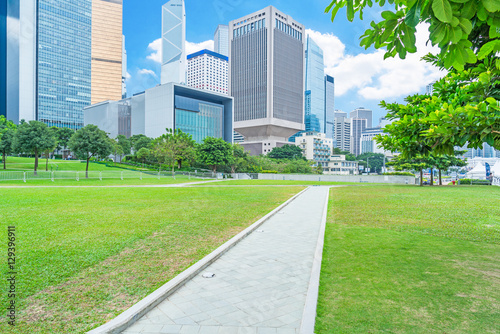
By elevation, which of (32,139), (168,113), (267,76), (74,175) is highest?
(267,76)

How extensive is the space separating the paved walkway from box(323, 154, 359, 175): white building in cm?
9157

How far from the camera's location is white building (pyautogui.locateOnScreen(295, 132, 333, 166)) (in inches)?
3765

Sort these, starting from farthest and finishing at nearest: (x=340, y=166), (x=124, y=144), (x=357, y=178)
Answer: (x=340, y=166), (x=124, y=144), (x=357, y=178)

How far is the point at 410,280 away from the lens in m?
4.38

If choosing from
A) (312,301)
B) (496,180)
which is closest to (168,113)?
(496,180)

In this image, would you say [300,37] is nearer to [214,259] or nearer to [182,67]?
[182,67]

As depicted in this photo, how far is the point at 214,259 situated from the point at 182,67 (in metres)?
125

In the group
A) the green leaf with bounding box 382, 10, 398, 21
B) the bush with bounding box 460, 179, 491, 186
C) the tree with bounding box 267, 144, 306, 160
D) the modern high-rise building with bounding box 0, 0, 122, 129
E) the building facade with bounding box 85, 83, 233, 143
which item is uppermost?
the modern high-rise building with bounding box 0, 0, 122, 129

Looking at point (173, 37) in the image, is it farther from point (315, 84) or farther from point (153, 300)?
point (153, 300)

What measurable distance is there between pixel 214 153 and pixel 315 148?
57296mm

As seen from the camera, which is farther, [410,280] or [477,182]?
[477,182]

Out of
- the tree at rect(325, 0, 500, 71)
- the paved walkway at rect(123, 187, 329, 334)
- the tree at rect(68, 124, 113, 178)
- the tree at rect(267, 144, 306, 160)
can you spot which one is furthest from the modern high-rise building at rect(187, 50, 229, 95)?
the tree at rect(325, 0, 500, 71)

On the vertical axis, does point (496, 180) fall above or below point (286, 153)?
below

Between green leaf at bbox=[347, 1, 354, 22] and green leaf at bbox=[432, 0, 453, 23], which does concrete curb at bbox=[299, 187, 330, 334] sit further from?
green leaf at bbox=[347, 1, 354, 22]
